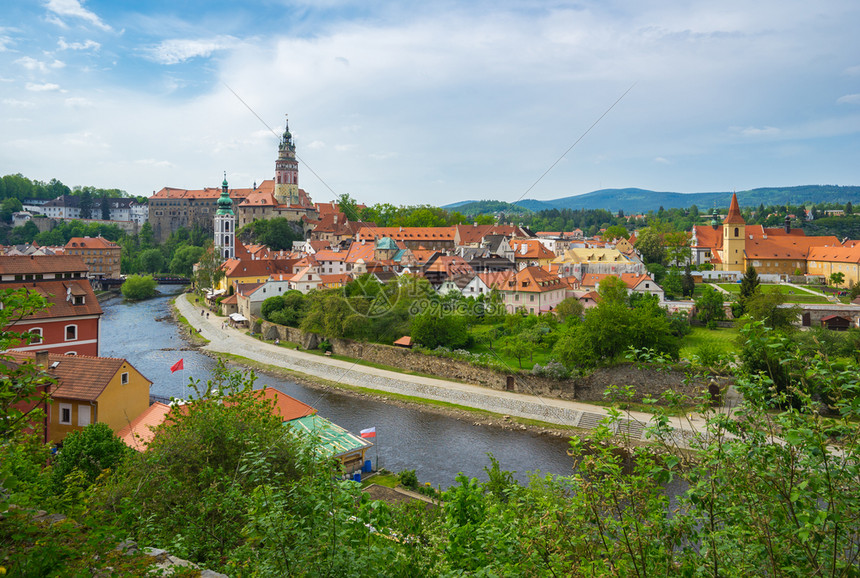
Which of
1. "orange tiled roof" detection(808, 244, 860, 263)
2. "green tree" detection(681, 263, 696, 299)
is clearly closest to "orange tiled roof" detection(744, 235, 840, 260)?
"orange tiled roof" detection(808, 244, 860, 263)

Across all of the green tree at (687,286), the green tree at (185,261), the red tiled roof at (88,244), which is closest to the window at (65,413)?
the green tree at (687,286)

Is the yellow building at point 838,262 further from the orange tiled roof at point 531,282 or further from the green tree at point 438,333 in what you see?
the green tree at point 438,333

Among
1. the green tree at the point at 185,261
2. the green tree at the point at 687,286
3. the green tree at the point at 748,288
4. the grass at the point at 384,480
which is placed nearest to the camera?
the grass at the point at 384,480

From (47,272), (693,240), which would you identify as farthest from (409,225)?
(47,272)

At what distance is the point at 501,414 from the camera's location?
62.3 feet

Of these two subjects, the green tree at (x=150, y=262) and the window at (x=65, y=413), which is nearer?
the window at (x=65, y=413)

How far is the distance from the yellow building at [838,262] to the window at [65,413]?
41.9 m

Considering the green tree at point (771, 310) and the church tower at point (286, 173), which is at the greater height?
the church tower at point (286, 173)

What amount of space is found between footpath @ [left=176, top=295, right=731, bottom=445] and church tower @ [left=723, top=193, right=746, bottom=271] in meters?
26.2

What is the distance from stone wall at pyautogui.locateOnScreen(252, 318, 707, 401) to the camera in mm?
19641

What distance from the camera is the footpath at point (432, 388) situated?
1814 centimetres

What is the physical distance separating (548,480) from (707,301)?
89.0 ft

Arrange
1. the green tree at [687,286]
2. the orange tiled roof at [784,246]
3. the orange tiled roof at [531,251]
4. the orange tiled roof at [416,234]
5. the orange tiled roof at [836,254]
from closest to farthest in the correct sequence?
the green tree at [687,286] → the orange tiled roof at [836,254] → the orange tiled roof at [784,246] → the orange tiled roof at [531,251] → the orange tiled roof at [416,234]

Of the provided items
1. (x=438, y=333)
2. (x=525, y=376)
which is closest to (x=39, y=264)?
(x=438, y=333)
